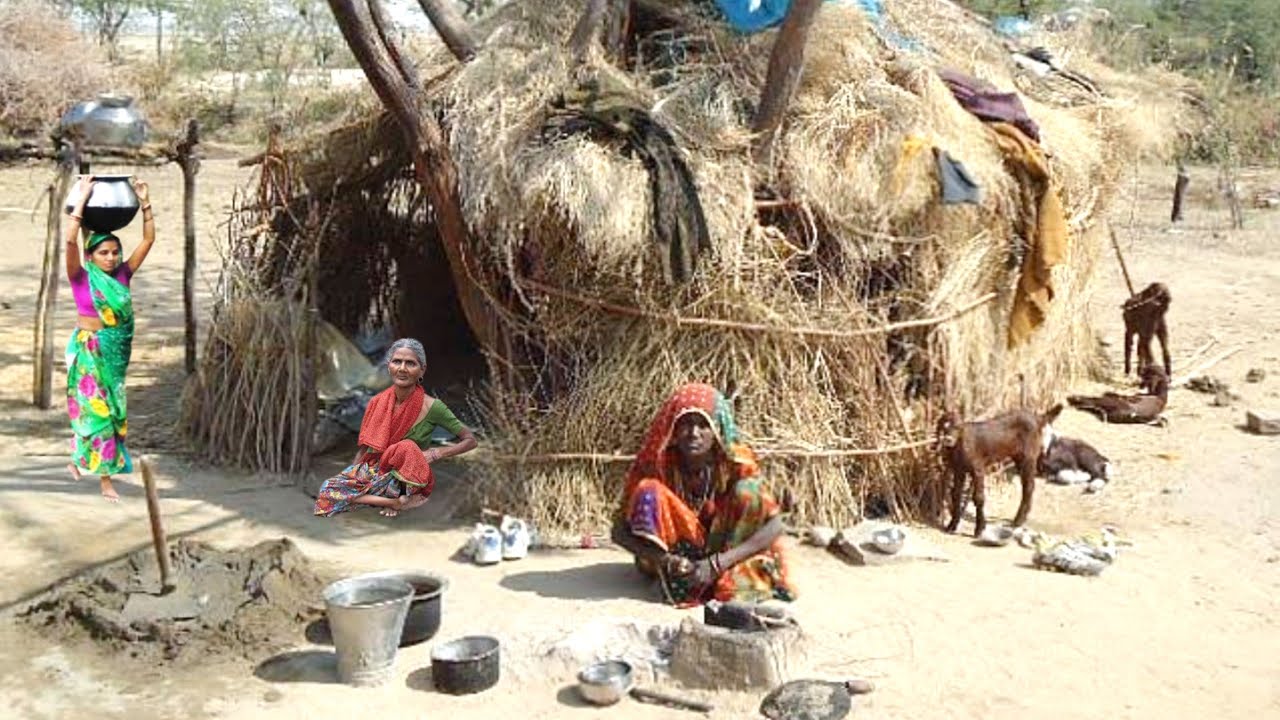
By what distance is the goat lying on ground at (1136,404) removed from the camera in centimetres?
774

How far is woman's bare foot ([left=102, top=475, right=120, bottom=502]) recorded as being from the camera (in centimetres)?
597

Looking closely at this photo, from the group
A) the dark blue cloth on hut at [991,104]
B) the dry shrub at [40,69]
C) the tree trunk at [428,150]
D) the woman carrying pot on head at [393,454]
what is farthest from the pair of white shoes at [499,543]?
the dry shrub at [40,69]

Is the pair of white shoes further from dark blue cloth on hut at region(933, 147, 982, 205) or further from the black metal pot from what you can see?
dark blue cloth on hut at region(933, 147, 982, 205)

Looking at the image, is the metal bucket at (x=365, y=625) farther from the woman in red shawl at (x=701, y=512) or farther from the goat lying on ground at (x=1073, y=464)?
the goat lying on ground at (x=1073, y=464)

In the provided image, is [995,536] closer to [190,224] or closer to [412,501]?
[412,501]

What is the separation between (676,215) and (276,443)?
2502 mm

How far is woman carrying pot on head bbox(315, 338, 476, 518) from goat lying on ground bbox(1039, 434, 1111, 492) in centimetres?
304

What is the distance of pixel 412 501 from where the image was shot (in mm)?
5926

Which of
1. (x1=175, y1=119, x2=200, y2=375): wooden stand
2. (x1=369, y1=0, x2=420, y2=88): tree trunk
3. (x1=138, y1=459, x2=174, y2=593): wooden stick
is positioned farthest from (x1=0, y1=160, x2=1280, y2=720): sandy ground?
(x1=369, y1=0, x2=420, y2=88): tree trunk

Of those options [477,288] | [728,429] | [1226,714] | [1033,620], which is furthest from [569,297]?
[1226,714]

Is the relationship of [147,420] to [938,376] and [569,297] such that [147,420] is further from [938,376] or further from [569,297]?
[938,376]

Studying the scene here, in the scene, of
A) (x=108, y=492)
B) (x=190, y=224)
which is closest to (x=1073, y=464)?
(x=108, y=492)

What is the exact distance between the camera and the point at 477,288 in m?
5.99

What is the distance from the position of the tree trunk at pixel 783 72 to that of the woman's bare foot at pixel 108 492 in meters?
3.38
